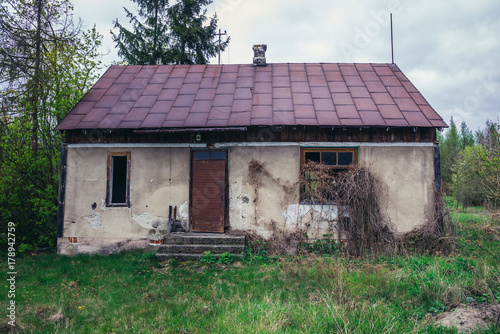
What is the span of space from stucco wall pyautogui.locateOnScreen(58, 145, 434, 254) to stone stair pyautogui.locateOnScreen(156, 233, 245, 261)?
612 mm

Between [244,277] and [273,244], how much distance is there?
1.95 m

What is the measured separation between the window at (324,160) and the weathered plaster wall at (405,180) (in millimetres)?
297

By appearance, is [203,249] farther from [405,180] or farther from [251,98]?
[405,180]

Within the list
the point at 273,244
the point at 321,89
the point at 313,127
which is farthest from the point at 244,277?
the point at 321,89

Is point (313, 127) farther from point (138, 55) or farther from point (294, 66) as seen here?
point (138, 55)

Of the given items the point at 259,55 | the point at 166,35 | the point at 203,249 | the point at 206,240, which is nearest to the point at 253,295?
the point at 203,249

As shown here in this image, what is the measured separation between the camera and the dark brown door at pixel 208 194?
839cm

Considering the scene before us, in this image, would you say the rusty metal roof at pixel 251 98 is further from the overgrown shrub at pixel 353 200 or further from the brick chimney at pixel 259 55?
the overgrown shrub at pixel 353 200

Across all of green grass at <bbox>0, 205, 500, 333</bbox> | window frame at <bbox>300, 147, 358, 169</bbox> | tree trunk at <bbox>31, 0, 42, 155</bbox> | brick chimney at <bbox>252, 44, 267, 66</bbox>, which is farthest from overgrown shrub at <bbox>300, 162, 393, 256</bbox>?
tree trunk at <bbox>31, 0, 42, 155</bbox>

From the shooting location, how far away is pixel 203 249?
7.57 m

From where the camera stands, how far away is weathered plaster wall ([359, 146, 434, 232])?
8133 mm

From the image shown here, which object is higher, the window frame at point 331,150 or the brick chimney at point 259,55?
the brick chimney at point 259,55

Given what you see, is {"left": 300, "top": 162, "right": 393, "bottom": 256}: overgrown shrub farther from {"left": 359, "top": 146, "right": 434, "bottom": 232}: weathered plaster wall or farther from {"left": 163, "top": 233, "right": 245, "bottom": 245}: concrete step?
{"left": 163, "top": 233, "right": 245, "bottom": 245}: concrete step

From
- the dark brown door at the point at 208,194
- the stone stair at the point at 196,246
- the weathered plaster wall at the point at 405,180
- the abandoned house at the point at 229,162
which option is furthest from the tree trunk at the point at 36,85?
the weathered plaster wall at the point at 405,180
